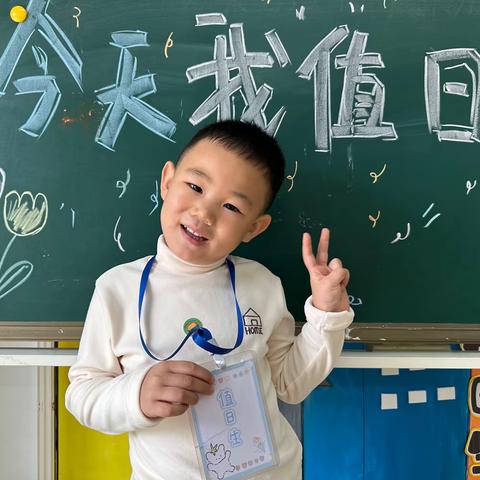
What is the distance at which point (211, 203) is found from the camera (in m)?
1.13

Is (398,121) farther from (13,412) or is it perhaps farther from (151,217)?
(13,412)

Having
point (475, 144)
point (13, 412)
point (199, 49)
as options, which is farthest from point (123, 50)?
point (13, 412)

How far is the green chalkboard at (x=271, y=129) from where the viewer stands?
1.43m

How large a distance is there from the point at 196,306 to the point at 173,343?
10 centimetres

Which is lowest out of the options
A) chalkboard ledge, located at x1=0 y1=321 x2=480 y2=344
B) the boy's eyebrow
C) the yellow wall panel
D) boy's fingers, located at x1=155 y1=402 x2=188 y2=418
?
the yellow wall panel

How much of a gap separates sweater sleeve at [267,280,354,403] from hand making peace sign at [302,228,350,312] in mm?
21

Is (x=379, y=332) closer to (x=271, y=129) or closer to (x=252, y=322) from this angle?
(x=252, y=322)

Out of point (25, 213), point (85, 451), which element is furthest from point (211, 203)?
point (85, 451)

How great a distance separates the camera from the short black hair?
1.16m

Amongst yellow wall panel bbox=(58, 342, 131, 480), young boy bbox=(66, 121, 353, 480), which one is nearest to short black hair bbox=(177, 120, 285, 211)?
young boy bbox=(66, 121, 353, 480)

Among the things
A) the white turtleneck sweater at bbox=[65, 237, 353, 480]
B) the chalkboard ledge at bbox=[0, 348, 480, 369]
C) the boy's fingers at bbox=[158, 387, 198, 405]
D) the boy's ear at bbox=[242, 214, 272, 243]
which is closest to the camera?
the boy's fingers at bbox=[158, 387, 198, 405]

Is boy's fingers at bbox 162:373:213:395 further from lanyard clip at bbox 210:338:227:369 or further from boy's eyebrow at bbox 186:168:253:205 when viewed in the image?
boy's eyebrow at bbox 186:168:253:205

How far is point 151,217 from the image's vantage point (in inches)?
56.8

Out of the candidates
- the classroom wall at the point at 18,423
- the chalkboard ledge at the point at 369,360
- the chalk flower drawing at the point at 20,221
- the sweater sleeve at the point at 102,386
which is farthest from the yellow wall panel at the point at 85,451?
the sweater sleeve at the point at 102,386
